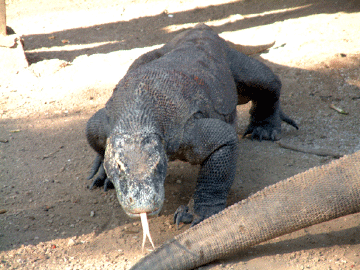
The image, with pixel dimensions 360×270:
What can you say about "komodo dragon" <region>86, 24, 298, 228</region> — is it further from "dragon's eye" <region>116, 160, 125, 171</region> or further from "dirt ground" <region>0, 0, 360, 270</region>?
"dirt ground" <region>0, 0, 360, 270</region>

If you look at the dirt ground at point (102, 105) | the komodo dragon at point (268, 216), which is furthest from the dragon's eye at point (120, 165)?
the dirt ground at point (102, 105)

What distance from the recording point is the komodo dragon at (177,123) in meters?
2.13

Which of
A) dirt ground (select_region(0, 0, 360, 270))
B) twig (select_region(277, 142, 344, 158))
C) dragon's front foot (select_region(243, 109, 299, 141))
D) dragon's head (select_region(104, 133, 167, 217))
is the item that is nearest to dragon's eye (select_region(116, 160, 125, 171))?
dragon's head (select_region(104, 133, 167, 217))

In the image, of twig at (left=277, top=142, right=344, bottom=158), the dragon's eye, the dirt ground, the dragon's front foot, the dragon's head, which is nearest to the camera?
the dragon's head

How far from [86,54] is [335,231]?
203 inches

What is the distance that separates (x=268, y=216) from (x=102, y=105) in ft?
10.3

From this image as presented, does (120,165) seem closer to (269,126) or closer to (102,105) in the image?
(269,126)

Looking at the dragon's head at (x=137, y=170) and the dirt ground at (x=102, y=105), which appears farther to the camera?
the dirt ground at (x=102, y=105)

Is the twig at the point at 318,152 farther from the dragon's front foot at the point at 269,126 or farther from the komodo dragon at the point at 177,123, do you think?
the komodo dragon at the point at 177,123

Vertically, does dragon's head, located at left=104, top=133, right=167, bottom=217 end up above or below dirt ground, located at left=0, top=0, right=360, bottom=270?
above

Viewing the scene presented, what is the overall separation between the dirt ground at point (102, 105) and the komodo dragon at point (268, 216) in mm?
141

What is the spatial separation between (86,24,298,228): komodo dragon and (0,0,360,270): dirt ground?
46 cm

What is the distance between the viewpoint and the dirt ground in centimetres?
250

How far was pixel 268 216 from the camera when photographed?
2.15 metres
